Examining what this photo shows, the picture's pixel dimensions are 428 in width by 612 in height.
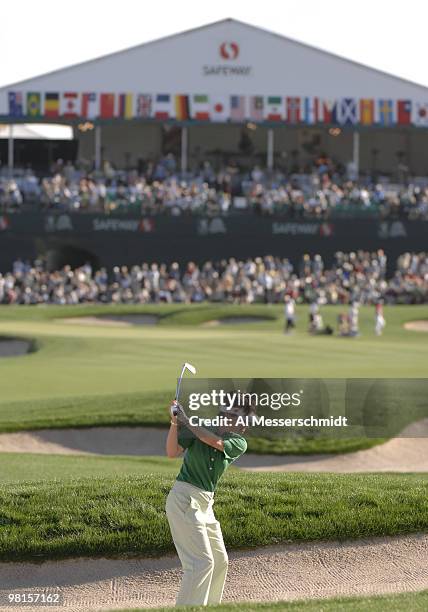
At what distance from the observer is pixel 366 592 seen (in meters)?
11.8

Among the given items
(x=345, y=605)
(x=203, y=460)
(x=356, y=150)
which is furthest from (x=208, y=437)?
(x=356, y=150)

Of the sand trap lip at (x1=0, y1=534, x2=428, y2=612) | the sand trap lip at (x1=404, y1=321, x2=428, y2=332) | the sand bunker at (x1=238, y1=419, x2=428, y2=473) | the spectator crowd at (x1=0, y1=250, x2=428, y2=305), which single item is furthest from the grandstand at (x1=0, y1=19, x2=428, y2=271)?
the sand trap lip at (x1=0, y1=534, x2=428, y2=612)

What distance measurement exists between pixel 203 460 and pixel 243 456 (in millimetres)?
9827

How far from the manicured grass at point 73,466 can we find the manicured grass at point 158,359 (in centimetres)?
163

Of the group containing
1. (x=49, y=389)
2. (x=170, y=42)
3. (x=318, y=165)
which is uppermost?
(x=170, y=42)

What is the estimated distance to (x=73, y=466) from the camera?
17.9 m

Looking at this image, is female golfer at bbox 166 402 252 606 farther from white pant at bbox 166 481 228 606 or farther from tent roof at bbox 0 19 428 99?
tent roof at bbox 0 19 428 99

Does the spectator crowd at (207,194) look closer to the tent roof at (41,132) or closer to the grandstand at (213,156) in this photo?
the grandstand at (213,156)

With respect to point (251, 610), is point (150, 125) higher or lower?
higher

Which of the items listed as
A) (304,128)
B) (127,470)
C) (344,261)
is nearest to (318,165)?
(304,128)

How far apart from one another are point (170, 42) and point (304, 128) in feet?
27.0

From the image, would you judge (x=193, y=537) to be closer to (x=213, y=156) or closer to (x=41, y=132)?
(x=213, y=156)

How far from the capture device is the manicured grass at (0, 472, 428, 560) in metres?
12.4

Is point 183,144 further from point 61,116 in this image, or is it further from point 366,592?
point 366,592
